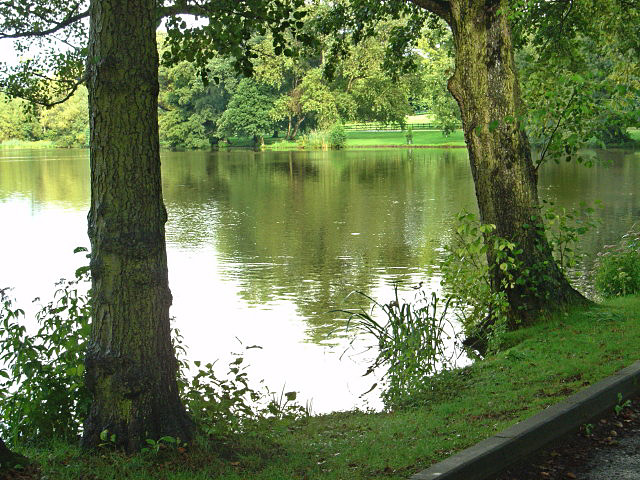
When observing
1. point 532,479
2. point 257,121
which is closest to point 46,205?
point 532,479

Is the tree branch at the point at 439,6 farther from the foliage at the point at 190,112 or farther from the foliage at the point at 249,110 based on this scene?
the foliage at the point at 190,112

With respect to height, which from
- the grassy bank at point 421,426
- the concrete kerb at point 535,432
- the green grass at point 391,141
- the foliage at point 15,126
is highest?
the foliage at point 15,126

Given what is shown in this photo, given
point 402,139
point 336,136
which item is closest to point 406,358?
point 336,136

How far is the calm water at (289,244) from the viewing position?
34.8 feet

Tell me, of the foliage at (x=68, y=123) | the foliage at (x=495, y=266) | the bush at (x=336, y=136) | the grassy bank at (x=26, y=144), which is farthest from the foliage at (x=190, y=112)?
the foliage at (x=495, y=266)

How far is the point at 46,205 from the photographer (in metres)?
28.3

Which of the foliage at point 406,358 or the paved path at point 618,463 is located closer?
the paved path at point 618,463

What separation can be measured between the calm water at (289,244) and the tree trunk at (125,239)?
345 centimetres

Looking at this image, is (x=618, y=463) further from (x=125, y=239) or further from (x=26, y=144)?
(x=26, y=144)

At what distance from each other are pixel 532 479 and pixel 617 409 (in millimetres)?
1320

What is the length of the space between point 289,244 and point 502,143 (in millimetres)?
10381

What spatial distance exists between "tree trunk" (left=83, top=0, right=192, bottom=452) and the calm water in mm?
3454

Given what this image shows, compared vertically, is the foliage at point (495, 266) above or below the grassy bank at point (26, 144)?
below

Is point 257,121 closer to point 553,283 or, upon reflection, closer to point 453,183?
point 453,183
